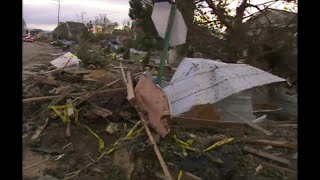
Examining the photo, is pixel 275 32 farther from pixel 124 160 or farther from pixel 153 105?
pixel 124 160

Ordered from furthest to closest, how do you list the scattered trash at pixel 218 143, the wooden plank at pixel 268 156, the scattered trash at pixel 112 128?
the scattered trash at pixel 112 128
the scattered trash at pixel 218 143
the wooden plank at pixel 268 156

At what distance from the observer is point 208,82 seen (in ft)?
26.4

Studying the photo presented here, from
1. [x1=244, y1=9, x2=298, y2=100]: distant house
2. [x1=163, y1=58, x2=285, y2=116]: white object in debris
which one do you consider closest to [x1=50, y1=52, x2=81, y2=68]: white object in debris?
[x1=244, y1=9, x2=298, y2=100]: distant house

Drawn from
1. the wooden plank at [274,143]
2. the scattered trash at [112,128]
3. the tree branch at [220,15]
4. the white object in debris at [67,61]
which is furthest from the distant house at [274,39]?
the scattered trash at [112,128]

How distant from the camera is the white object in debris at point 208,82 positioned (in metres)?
7.71

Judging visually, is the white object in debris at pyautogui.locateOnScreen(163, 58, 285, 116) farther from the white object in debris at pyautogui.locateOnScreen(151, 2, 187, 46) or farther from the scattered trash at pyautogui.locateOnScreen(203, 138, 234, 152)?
the scattered trash at pyautogui.locateOnScreen(203, 138, 234, 152)

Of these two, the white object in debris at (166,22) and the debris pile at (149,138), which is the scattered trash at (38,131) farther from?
the white object in debris at (166,22)

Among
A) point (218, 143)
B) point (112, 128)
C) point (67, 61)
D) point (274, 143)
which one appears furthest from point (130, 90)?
point (67, 61)

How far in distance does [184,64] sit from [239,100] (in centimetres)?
170

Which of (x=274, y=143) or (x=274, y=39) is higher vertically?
(x=274, y=39)

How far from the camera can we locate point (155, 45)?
58.9 ft

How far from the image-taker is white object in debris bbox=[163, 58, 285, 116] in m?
7.71
